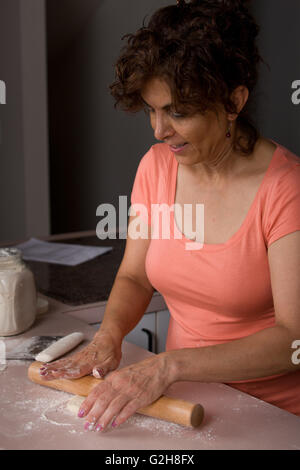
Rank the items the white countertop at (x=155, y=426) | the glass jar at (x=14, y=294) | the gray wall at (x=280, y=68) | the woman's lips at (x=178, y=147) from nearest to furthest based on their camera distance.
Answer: the white countertop at (x=155, y=426) → the woman's lips at (x=178, y=147) → the glass jar at (x=14, y=294) → the gray wall at (x=280, y=68)

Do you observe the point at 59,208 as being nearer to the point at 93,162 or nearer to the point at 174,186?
the point at 93,162

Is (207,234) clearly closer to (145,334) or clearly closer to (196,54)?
(196,54)

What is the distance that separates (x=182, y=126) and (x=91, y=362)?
1.58 feet

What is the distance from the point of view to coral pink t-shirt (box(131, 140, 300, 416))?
1149mm

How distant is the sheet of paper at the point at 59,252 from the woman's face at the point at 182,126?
0.86m

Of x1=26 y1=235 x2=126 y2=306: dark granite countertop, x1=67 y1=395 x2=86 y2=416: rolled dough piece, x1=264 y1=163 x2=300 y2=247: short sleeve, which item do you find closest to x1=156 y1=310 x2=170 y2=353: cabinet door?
x1=26 y1=235 x2=126 y2=306: dark granite countertop

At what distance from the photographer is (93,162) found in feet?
15.1

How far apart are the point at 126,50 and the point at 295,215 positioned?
0.46 metres

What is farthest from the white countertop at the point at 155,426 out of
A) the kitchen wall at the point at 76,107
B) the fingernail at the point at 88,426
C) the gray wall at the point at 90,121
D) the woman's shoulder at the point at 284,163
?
the gray wall at the point at 90,121

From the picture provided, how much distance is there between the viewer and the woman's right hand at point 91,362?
103cm

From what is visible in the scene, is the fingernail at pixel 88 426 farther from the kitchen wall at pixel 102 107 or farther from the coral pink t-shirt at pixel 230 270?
the kitchen wall at pixel 102 107

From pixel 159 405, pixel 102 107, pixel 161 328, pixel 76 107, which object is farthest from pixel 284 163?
pixel 76 107

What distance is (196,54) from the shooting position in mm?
1012
